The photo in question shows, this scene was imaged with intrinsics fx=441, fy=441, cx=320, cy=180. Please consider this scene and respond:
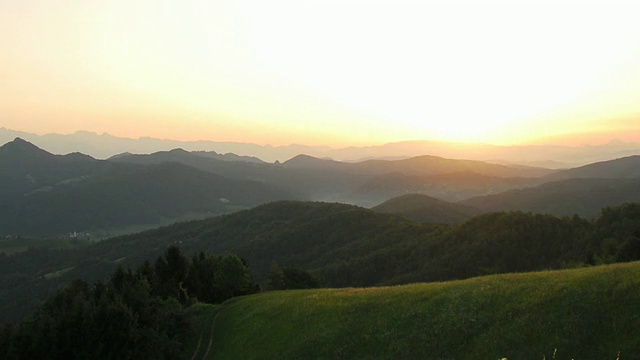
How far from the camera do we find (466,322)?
30.3m

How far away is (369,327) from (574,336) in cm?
1555

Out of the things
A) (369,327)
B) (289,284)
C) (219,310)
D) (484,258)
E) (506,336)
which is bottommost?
(484,258)

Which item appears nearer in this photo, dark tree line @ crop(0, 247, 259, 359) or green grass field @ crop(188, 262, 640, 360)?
green grass field @ crop(188, 262, 640, 360)

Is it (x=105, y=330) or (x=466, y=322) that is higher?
(x=466, y=322)

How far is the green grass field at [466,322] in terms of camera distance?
79.8 ft

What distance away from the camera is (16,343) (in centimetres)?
4288

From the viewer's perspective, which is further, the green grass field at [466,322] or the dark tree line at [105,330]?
the dark tree line at [105,330]

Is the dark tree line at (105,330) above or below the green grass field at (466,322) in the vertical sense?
below

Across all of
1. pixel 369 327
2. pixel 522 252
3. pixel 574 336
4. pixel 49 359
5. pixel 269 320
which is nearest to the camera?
pixel 574 336

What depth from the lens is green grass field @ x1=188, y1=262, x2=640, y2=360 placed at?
2433 centimetres

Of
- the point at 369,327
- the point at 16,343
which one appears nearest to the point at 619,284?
the point at 369,327

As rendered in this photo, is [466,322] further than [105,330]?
No

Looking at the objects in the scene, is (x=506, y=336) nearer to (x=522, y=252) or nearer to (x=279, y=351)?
(x=279, y=351)

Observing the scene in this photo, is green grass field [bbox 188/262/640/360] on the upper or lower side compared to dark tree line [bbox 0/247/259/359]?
upper
